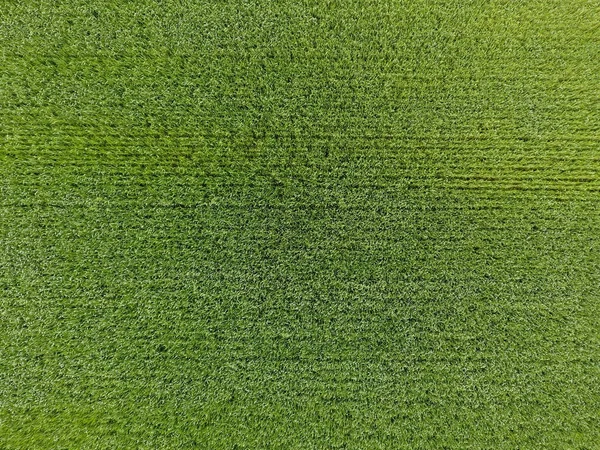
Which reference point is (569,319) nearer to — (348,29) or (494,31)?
(494,31)

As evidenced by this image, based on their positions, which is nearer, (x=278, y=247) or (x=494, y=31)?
(x=278, y=247)

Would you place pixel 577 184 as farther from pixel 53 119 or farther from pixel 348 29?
pixel 53 119

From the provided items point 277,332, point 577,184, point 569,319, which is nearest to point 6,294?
point 277,332

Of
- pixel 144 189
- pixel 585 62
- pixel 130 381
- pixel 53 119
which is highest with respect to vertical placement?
pixel 585 62

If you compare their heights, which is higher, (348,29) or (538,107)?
(348,29)

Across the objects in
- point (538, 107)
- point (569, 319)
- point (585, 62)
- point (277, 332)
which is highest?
point (585, 62)

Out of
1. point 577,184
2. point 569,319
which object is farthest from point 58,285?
point 577,184
